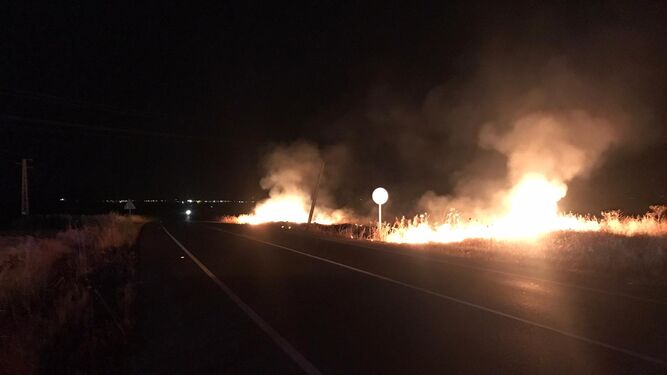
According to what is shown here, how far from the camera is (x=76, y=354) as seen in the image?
6887 mm

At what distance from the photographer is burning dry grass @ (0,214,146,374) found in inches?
273

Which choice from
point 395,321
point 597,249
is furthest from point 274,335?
point 597,249

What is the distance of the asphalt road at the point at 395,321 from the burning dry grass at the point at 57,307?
550 millimetres

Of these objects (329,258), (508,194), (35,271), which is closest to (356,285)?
(329,258)

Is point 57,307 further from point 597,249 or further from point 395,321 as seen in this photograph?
point 597,249

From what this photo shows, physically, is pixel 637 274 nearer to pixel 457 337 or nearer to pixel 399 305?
pixel 399 305

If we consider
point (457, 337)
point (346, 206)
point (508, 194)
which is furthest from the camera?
point (346, 206)

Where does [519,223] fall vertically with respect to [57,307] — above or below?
above

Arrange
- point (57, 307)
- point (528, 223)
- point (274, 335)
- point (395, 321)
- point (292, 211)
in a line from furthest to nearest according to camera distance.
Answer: point (292, 211) < point (528, 223) < point (57, 307) < point (395, 321) < point (274, 335)

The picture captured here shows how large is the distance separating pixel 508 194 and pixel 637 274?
15082mm

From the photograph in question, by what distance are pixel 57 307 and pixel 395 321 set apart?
211 inches

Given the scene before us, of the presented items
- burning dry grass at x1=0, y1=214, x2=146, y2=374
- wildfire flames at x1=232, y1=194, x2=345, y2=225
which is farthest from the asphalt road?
wildfire flames at x1=232, y1=194, x2=345, y2=225

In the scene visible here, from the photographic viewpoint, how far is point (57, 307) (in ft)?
30.8

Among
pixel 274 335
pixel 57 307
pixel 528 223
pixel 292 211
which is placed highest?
pixel 292 211
